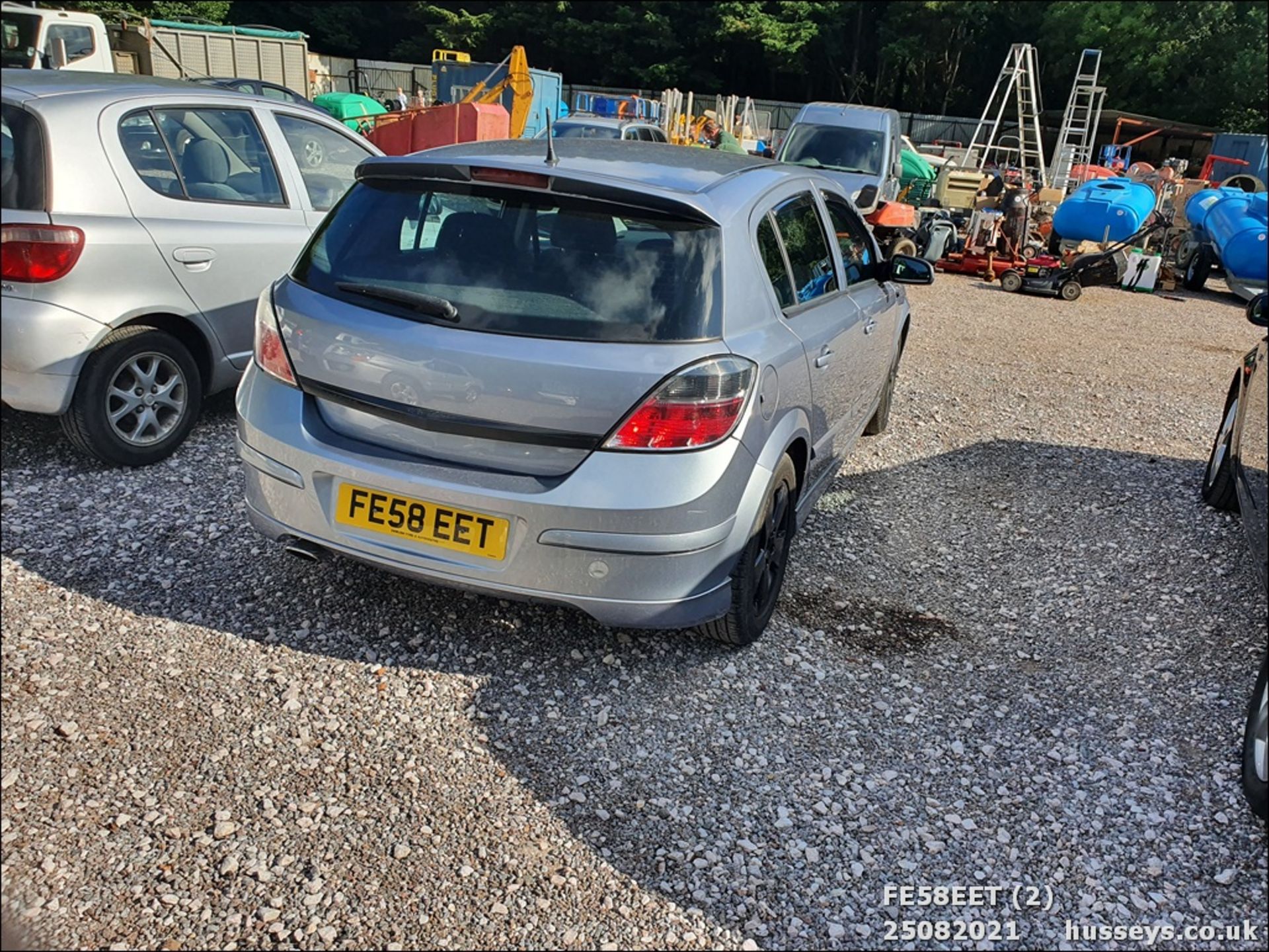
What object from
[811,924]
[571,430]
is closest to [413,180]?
[571,430]

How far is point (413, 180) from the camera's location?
3.18 meters

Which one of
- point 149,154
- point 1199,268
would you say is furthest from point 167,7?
point 149,154

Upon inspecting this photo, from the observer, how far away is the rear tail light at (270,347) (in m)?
3.10

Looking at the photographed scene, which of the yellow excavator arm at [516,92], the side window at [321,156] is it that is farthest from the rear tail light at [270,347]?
the yellow excavator arm at [516,92]

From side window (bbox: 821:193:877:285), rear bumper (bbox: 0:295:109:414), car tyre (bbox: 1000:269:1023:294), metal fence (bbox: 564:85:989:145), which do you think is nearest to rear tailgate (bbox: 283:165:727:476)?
rear bumper (bbox: 0:295:109:414)

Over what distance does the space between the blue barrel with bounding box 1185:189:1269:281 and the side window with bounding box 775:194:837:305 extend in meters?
2.85

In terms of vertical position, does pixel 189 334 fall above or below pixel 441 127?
below

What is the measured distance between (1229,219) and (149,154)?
11.2 m

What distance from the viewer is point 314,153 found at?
540cm

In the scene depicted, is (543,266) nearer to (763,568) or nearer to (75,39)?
(763,568)

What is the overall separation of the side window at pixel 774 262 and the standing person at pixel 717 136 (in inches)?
666

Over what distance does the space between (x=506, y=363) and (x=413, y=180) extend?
0.85 meters

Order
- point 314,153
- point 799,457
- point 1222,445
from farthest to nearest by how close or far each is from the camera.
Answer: point 314,153 → point 1222,445 → point 799,457

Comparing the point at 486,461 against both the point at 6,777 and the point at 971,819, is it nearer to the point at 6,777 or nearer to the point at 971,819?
the point at 6,777
